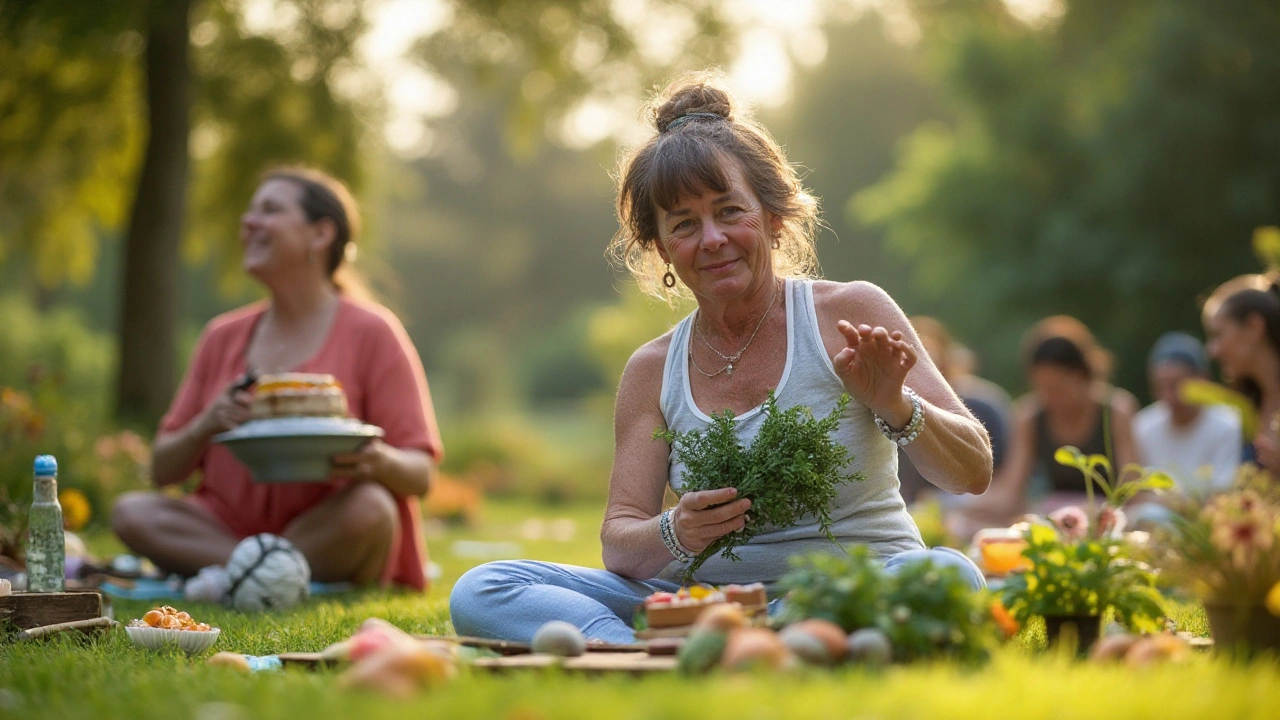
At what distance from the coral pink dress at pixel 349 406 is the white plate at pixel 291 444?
1.72ft

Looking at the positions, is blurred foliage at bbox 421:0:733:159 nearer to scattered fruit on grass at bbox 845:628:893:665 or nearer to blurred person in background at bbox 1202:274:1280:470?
blurred person in background at bbox 1202:274:1280:470

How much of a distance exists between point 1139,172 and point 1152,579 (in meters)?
16.8

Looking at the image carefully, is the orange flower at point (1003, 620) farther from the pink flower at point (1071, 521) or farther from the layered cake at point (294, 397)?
Answer: the layered cake at point (294, 397)

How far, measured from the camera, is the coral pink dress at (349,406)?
21.1 ft

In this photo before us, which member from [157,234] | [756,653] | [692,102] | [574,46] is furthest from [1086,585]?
[574,46]

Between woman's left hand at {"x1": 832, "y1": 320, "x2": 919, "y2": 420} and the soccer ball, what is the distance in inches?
120

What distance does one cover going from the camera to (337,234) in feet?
22.0

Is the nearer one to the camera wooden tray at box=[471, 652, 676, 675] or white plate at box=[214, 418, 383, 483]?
wooden tray at box=[471, 652, 676, 675]

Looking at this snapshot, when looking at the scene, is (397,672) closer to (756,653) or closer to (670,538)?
(756,653)

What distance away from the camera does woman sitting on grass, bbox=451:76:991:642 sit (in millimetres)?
3859

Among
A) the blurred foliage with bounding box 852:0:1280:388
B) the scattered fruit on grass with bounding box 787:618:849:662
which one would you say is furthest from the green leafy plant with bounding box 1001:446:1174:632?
the blurred foliage with bounding box 852:0:1280:388

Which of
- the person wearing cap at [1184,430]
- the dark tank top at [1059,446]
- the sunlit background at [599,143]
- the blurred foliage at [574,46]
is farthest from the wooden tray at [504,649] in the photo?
the blurred foliage at [574,46]

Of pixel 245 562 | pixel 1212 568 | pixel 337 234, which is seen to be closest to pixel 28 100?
pixel 337 234

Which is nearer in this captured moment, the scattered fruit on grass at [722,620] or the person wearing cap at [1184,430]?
the scattered fruit on grass at [722,620]
